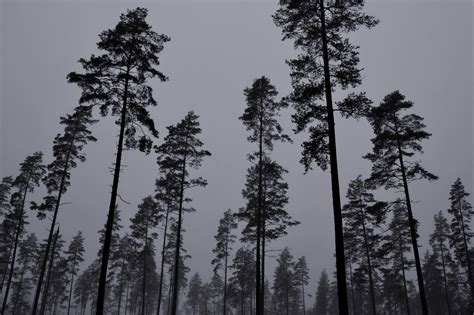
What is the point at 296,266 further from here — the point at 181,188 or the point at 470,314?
the point at 181,188

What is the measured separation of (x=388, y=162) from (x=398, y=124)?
275cm

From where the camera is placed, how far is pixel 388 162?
20.8m

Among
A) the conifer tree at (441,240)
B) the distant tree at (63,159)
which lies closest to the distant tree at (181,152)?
the distant tree at (63,159)

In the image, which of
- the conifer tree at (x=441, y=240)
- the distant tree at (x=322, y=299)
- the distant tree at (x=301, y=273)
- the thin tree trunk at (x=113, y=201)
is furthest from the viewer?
the distant tree at (x=322, y=299)

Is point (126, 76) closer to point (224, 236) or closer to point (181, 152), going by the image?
point (181, 152)

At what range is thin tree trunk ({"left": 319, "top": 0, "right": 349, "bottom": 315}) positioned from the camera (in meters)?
11.1

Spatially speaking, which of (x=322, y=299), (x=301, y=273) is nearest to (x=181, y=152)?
(x=301, y=273)

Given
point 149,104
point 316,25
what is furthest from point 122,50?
point 316,25

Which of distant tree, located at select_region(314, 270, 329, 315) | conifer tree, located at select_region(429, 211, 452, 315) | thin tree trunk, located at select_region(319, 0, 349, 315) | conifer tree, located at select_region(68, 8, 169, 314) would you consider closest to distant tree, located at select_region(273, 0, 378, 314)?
thin tree trunk, located at select_region(319, 0, 349, 315)

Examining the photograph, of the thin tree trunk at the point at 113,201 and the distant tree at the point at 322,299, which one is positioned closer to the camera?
the thin tree trunk at the point at 113,201

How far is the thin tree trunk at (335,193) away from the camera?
11.1m

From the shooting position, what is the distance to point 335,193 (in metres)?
12.4

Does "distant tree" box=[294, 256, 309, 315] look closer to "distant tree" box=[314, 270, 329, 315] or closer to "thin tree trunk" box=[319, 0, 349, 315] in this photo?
"distant tree" box=[314, 270, 329, 315]

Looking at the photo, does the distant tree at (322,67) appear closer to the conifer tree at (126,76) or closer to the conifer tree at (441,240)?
the conifer tree at (126,76)
